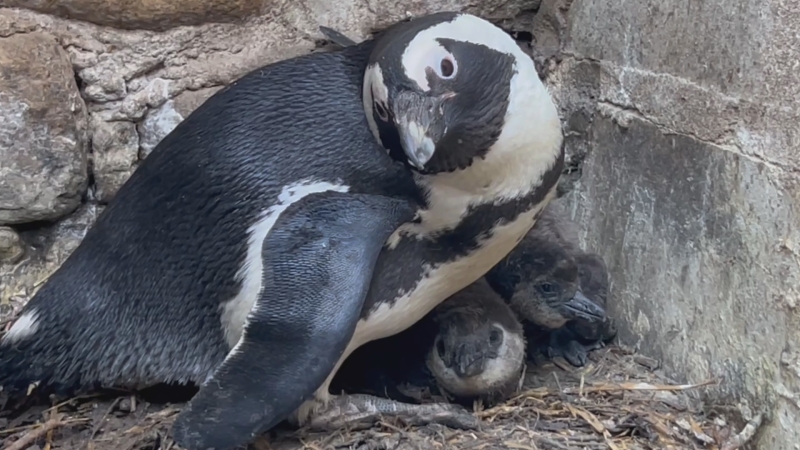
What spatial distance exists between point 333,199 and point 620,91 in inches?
23.4

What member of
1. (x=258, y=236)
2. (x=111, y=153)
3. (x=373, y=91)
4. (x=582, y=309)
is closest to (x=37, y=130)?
(x=111, y=153)

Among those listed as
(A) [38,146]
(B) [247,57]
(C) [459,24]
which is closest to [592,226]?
(C) [459,24]

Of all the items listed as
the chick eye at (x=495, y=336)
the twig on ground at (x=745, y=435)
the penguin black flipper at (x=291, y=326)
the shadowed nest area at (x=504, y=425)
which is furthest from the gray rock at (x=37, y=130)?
the twig on ground at (x=745, y=435)

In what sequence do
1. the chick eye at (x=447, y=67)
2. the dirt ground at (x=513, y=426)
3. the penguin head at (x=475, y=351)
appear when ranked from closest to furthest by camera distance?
the chick eye at (x=447, y=67) < the dirt ground at (x=513, y=426) < the penguin head at (x=475, y=351)

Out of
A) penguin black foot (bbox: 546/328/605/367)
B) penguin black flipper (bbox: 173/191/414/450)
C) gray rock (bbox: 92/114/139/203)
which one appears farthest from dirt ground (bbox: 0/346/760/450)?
gray rock (bbox: 92/114/139/203)

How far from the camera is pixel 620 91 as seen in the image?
4.74ft

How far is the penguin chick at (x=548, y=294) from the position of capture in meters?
1.41

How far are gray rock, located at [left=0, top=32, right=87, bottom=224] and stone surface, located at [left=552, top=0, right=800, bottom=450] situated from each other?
846mm

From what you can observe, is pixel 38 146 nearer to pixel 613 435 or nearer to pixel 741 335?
pixel 613 435

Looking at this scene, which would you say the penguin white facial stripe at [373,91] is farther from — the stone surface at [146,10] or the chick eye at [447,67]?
the stone surface at [146,10]

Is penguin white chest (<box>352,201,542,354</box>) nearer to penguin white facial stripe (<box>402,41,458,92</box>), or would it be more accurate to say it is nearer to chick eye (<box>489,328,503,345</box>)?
chick eye (<box>489,328,503,345</box>)

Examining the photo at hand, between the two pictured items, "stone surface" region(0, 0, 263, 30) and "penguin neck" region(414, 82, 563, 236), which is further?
"stone surface" region(0, 0, 263, 30)

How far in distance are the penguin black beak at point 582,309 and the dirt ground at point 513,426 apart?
11 centimetres

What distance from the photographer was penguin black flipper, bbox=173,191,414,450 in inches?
38.0
